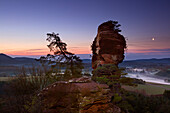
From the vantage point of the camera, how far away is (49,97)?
6.69m

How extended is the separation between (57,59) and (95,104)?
9464 millimetres

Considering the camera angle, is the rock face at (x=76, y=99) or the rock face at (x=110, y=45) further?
the rock face at (x=110, y=45)

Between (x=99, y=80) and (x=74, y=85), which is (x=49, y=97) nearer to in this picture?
(x=74, y=85)

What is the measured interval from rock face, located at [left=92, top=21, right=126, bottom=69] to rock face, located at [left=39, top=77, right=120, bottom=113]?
5312 mm

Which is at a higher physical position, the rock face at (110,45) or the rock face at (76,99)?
the rock face at (110,45)

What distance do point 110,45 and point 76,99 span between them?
7218 millimetres

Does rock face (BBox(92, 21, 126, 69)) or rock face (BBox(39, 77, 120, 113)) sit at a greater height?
rock face (BBox(92, 21, 126, 69))

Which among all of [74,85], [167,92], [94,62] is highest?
[94,62]

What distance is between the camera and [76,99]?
20.8 ft

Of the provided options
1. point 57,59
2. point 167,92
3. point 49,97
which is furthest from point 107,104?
point 167,92

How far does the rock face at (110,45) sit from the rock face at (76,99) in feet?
17.4

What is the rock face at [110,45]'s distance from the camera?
11.7 m

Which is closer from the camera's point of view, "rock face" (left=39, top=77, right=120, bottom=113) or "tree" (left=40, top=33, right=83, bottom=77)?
"rock face" (left=39, top=77, right=120, bottom=113)

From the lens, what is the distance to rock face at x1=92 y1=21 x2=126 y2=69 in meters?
11.7
